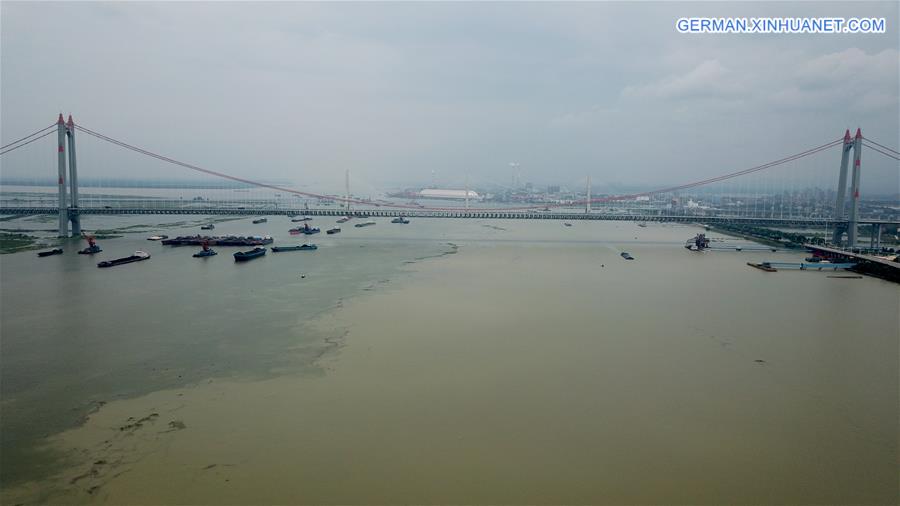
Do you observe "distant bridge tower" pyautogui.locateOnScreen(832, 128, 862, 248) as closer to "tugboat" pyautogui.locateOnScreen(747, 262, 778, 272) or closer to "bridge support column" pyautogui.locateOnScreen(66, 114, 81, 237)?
"tugboat" pyautogui.locateOnScreen(747, 262, 778, 272)

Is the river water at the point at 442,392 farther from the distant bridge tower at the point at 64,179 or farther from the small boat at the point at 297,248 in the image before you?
the distant bridge tower at the point at 64,179

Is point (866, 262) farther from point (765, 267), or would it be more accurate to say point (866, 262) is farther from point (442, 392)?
point (442, 392)

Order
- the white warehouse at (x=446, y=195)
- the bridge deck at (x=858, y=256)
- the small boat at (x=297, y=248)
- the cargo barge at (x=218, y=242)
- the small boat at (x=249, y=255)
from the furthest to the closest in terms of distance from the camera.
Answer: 1. the white warehouse at (x=446, y=195)
2. the cargo barge at (x=218, y=242)
3. the small boat at (x=297, y=248)
4. the small boat at (x=249, y=255)
5. the bridge deck at (x=858, y=256)

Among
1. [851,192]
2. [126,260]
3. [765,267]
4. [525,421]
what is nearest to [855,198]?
[851,192]

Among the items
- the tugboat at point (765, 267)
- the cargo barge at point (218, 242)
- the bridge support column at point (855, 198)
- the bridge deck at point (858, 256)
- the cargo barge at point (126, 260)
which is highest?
the bridge support column at point (855, 198)

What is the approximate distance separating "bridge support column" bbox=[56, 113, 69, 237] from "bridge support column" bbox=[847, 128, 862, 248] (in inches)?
578

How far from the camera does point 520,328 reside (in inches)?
190

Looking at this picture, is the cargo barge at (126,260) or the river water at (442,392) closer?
the river water at (442,392)

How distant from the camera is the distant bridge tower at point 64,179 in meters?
10.8

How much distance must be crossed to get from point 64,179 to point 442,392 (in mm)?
10943

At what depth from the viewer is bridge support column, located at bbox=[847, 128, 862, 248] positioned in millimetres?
9938

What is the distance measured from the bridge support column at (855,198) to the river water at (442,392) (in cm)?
405

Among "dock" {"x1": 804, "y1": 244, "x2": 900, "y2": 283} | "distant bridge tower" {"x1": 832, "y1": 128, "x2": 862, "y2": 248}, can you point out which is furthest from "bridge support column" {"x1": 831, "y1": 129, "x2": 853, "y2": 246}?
"dock" {"x1": 804, "y1": 244, "x2": 900, "y2": 283}

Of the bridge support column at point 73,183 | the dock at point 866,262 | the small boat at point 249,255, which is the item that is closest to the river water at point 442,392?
the dock at point 866,262
